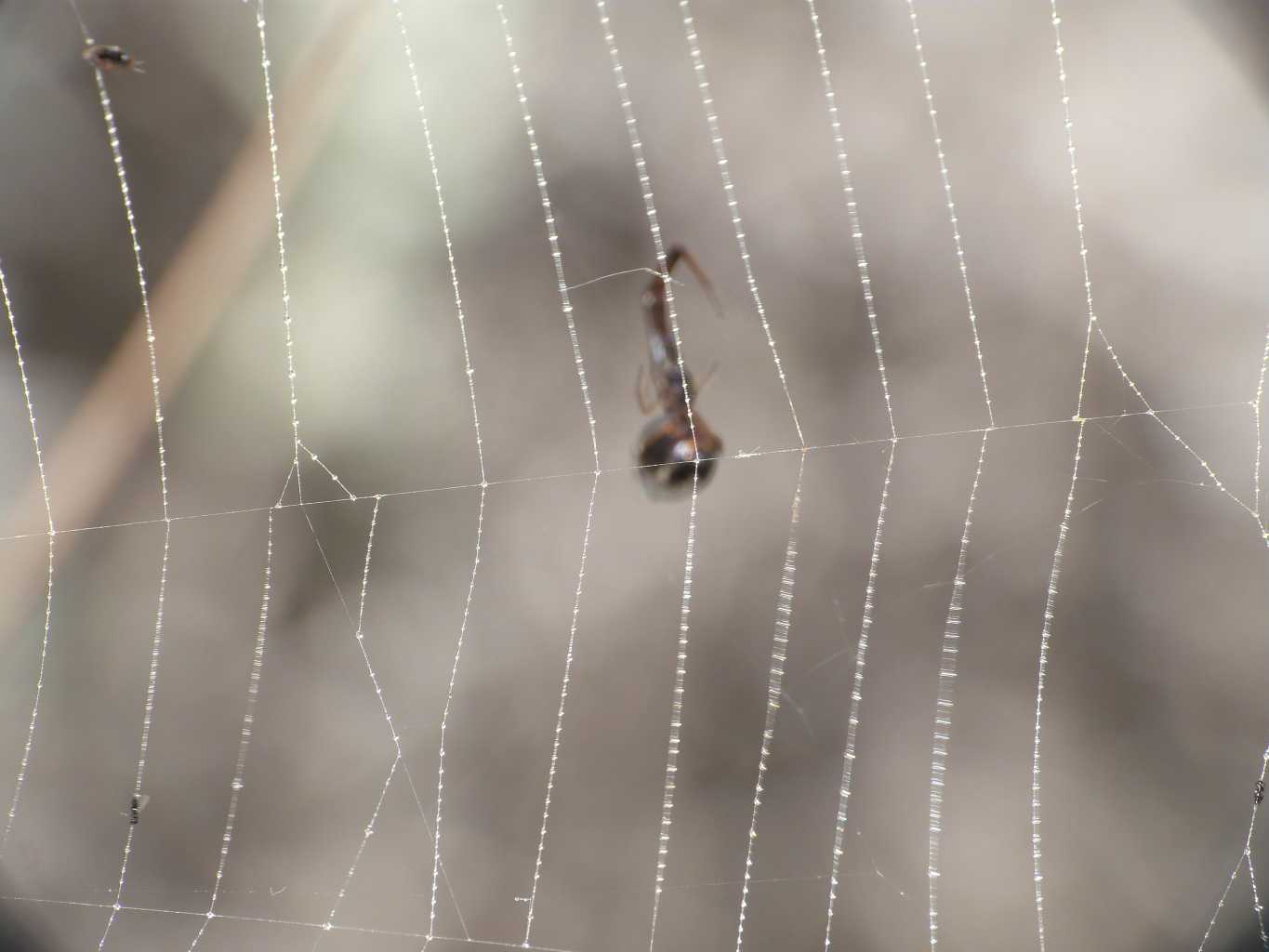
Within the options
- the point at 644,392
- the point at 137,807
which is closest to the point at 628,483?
the point at 644,392

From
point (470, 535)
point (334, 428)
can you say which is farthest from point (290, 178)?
point (470, 535)

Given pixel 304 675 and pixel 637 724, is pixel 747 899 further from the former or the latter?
pixel 304 675

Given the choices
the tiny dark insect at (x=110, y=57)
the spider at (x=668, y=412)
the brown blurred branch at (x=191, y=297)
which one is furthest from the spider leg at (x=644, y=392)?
the tiny dark insect at (x=110, y=57)

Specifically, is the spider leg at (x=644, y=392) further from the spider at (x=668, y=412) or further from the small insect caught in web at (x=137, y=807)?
the small insect caught in web at (x=137, y=807)

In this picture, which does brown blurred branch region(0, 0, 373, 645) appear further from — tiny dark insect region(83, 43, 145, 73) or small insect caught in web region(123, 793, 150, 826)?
small insect caught in web region(123, 793, 150, 826)

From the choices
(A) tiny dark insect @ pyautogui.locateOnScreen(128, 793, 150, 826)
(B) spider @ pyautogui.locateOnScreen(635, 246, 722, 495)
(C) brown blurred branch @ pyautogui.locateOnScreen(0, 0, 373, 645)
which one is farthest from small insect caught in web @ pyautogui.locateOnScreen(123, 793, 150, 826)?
(B) spider @ pyautogui.locateOnScreen(635, 246, 722, 495)

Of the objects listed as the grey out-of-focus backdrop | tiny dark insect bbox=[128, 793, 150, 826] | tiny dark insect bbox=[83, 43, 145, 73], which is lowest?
tiny dark insect bbox=[128, 793, 150, 826]
